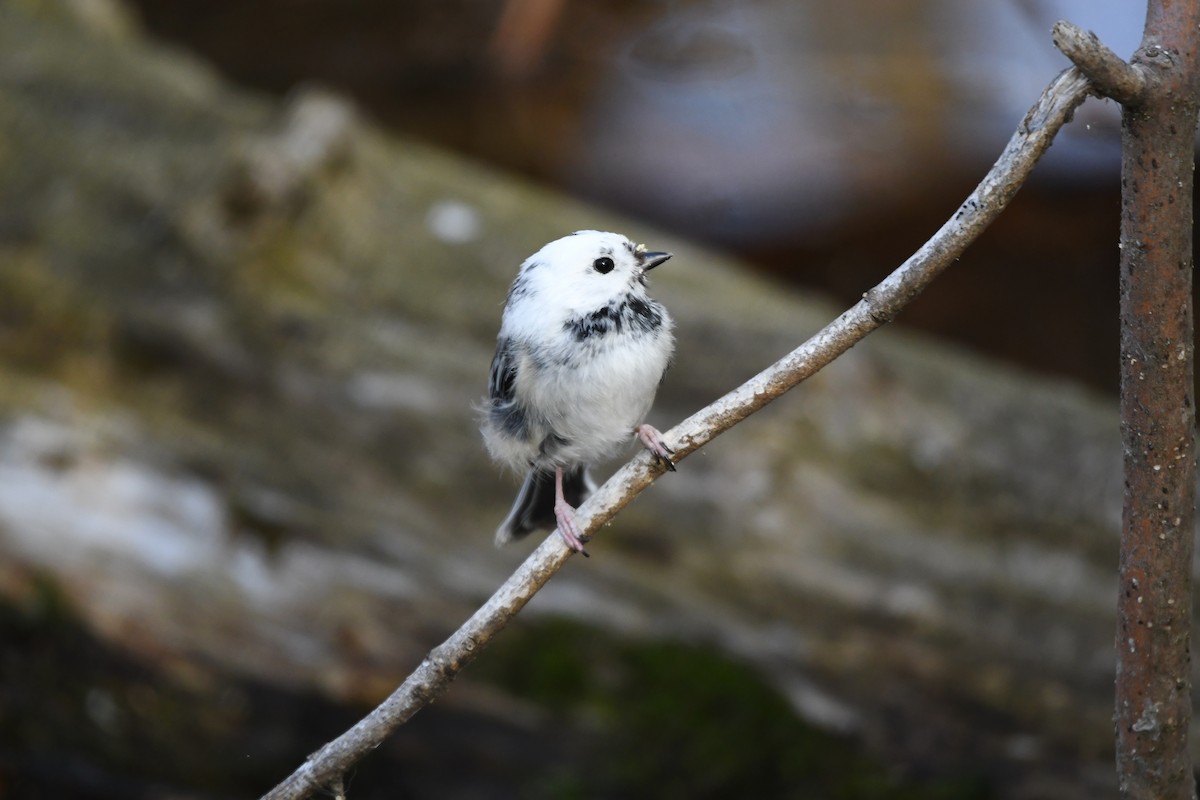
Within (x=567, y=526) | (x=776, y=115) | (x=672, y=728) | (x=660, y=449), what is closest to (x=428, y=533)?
(x=672, y=728)

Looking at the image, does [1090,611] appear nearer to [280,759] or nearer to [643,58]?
[280,759]

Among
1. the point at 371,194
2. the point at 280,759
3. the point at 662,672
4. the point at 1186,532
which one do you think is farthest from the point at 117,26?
the point at 1186,532

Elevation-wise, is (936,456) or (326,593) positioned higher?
(936,456)

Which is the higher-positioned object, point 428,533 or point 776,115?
point 776,115

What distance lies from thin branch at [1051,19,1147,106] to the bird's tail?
1.05 m

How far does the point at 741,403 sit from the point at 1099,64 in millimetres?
555

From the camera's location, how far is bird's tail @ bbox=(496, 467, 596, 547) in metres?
2.00

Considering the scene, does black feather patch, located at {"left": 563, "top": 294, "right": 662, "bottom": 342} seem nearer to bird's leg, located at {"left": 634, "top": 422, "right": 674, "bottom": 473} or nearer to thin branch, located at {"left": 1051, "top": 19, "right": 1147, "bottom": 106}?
bird's leg, located at {"left": 634, "top": 422, "right": 674, "bottom": 473}

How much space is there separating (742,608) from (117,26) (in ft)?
9.44

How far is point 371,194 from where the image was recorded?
10.5ft

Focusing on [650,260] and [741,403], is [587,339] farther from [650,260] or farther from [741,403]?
[741,403]

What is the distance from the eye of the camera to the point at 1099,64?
126 cm

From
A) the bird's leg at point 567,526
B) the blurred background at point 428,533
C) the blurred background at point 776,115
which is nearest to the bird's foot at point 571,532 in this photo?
the bird's leg at point 567,526

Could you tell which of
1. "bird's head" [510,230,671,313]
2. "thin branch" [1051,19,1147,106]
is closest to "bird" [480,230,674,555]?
"bird's head" [510,230,671,313]
